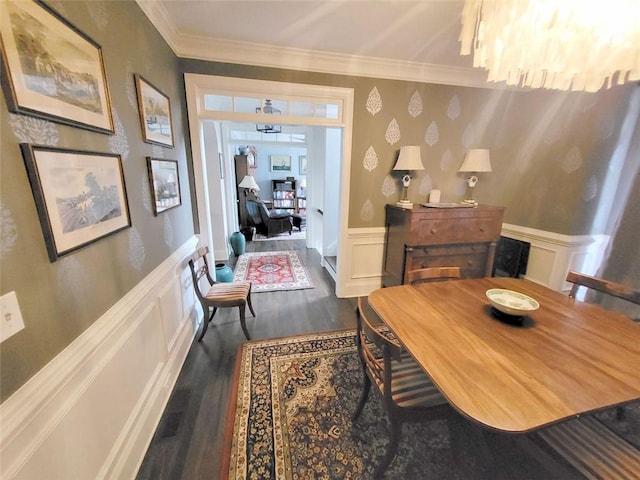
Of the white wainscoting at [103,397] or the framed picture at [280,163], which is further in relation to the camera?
the framed picture at [280,163]

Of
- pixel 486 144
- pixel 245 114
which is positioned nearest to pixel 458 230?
pixel 486 144

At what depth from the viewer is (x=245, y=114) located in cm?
246

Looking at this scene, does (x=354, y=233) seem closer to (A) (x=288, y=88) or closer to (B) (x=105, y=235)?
(A) (x=288, y=88)

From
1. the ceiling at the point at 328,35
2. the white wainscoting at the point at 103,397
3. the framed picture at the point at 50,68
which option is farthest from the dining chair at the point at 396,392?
the ceiling at the point at 328,35

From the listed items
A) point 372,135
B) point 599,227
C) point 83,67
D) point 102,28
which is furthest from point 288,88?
point 599,227

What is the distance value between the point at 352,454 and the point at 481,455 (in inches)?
27.3

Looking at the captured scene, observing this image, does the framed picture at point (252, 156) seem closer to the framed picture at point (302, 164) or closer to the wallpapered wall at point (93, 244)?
the framed picture at point (302, 164)

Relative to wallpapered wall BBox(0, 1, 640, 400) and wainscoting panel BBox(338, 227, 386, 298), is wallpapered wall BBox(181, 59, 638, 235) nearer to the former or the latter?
wallpapered wall BBox(0, 1, 640, 400)

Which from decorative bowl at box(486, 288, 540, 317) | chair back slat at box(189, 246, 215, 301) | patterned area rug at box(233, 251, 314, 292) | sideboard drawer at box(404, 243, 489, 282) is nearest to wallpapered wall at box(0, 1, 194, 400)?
chair back slat at box(189, 246, 215, 301)

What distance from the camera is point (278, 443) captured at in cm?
146

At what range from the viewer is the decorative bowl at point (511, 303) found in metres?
1.27

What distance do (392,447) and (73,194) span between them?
1742 millimetres

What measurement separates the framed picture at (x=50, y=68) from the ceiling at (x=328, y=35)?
886 mm

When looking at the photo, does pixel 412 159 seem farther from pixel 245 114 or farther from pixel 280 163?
pixel 280 163
